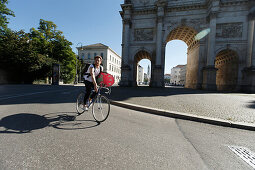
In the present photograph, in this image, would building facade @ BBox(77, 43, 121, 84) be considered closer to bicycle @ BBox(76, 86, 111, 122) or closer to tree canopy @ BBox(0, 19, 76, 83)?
tree canopy @ BBox(0, 19, 76, 83)

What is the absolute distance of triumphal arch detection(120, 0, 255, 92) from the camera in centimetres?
1486

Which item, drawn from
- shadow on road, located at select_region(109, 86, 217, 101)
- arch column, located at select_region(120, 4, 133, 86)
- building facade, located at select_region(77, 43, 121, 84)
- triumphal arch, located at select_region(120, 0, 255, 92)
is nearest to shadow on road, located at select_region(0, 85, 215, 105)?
shadow on road, located at select_region(109, 86, 217, 101)

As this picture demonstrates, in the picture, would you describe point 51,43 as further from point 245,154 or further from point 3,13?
point 245,154

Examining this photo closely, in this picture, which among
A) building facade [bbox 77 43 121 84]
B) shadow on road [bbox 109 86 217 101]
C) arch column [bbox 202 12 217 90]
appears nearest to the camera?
shadow on road [bbox 109 86 217 101]

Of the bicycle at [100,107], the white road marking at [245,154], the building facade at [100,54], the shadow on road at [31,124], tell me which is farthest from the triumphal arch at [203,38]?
the building facade at [100,54]

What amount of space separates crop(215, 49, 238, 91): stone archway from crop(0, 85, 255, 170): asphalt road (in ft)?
63.2

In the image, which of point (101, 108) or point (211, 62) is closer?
point (101, 108)

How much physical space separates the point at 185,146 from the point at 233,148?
2.94 ft


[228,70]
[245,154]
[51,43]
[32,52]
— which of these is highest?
[51,43]

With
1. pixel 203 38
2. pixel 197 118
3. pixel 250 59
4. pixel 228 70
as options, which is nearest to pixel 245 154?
pixel 197 118

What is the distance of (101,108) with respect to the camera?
330 centimetres

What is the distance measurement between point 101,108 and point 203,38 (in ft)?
64.1

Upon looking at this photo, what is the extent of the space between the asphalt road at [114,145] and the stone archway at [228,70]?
19.3 meters

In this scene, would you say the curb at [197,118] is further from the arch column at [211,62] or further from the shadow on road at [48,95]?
the arch column at [211,62]
